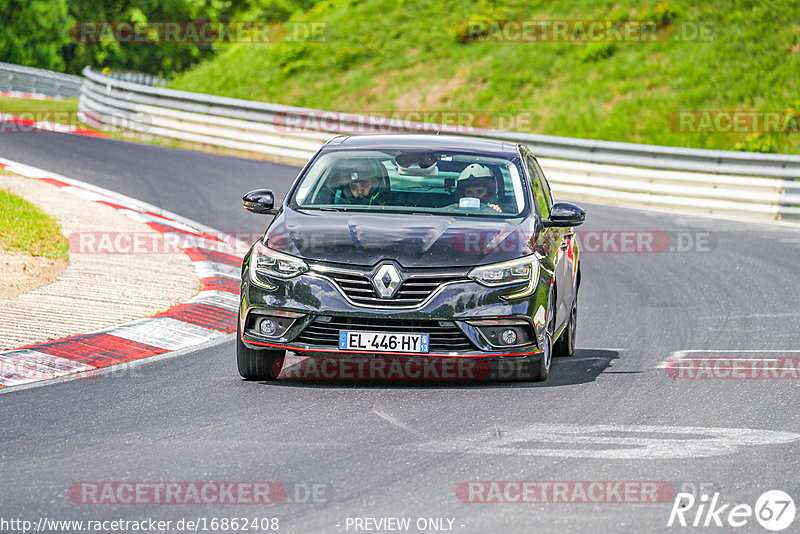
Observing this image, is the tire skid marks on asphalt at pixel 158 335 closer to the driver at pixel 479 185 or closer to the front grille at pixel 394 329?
the front grille at pixel 394 329

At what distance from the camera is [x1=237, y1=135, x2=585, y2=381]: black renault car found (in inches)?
311

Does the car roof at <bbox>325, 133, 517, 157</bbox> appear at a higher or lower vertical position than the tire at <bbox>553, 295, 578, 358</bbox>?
higher

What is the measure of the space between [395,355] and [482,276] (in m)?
0.75

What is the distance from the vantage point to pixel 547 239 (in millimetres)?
8906

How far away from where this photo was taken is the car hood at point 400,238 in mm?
7961

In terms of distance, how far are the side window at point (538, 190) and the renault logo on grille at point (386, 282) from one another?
1709 mm

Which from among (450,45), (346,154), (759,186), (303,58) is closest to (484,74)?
(450,45)

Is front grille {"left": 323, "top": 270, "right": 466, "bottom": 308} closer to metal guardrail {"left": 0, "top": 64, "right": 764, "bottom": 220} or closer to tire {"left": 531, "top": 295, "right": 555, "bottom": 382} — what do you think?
tire {"left": 531, "top": 295, "right": 555, "bottom": 382}

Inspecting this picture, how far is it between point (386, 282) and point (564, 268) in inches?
79.1

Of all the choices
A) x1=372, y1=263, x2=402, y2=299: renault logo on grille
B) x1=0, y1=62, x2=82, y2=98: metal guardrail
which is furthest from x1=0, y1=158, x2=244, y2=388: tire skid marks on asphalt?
x1=0, y1=62, x2=82, y2=98: metal guardrail

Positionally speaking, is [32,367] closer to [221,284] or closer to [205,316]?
[205,316]

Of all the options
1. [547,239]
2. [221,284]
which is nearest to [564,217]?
[547,239]

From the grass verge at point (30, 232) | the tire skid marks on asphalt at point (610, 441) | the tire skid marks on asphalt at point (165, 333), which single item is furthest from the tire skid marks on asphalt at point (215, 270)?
the tire skid marks on asphalt at point (610, 441)

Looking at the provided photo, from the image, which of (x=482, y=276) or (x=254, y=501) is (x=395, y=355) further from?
(x=254, y=501)
